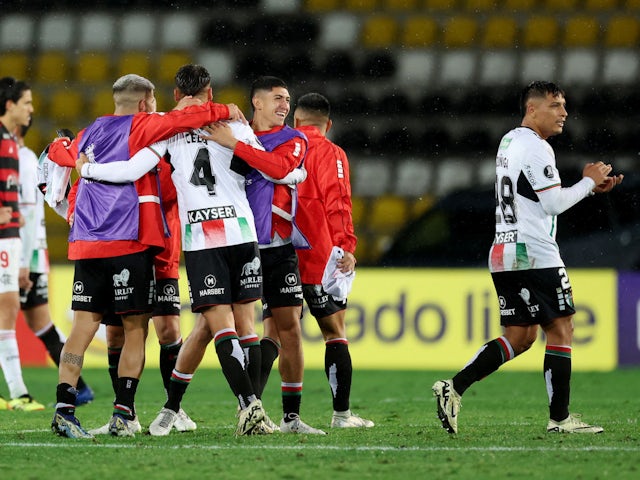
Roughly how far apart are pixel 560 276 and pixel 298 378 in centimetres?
152

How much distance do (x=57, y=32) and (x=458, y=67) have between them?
6108 millimetres

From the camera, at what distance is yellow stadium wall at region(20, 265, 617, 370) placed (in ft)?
39.2

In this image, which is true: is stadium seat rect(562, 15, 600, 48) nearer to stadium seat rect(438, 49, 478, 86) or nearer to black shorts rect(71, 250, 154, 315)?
stadium seat rect(438, 49, 478, 86)

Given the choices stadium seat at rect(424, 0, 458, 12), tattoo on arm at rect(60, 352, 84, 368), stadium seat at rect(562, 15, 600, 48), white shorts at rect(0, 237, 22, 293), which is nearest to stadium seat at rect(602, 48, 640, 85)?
stadium seat at rect(562, 15, 600, 48)

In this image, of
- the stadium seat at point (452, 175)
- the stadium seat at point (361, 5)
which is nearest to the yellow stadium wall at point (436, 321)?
the stadium seat at point (452, 175)

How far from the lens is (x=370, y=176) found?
56.2ft

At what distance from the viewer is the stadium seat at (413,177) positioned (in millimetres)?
16859

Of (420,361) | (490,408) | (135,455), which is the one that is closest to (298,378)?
(135,455)

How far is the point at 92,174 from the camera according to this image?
6379 millimetres

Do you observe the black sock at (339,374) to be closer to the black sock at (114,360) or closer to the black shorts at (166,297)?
the black shorts at (166,297)

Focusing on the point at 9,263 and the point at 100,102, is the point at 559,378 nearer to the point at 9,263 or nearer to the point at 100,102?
the point at 9,263

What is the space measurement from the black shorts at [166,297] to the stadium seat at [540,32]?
1194 cm

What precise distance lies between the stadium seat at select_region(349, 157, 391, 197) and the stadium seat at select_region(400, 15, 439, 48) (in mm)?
2045

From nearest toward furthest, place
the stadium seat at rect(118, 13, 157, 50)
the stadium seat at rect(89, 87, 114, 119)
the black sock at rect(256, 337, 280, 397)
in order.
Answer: the black sock at rect(256, 337, 280, 397) → the stadium seat at rect(89, 87, 114, 119) → the stadium seat at rect(118, 13, 157, 50)
